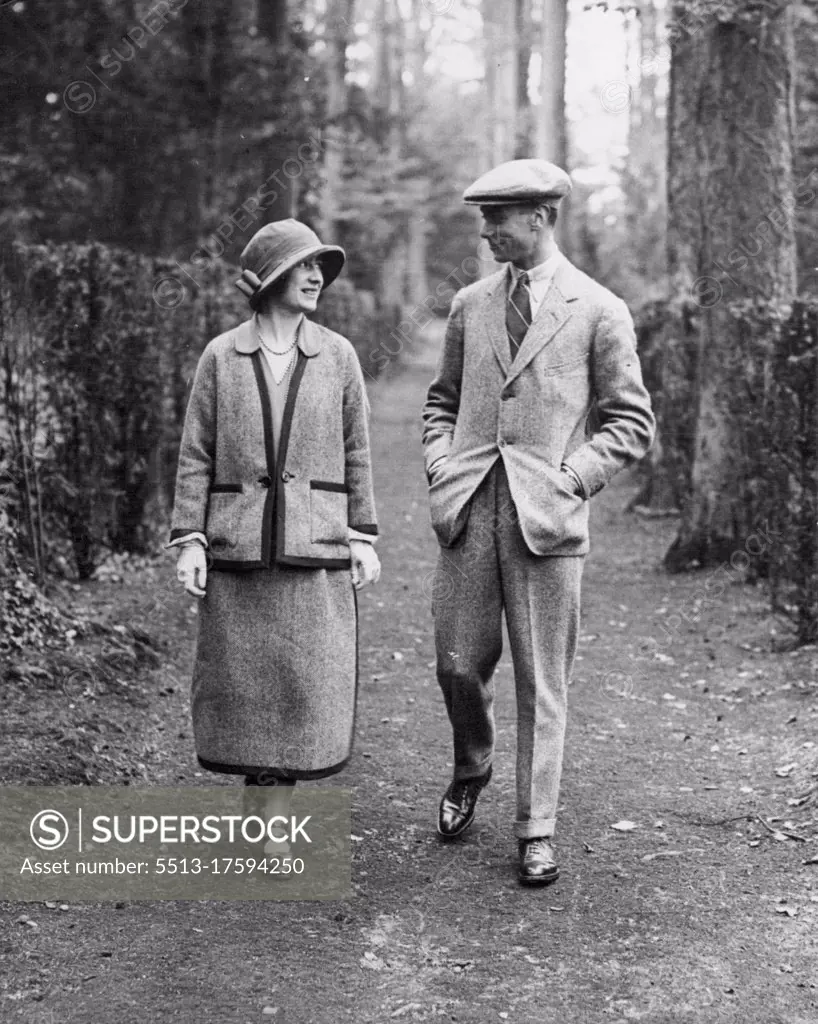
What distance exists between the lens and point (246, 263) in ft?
15.1

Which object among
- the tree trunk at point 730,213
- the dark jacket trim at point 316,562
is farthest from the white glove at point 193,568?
the tree trunk at point 730,213

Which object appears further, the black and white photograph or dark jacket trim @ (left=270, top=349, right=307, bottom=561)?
dark jacket trim @ (left=270, top=349, right=307, bottom=561)

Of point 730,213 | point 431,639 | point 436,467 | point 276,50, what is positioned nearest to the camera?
point 436,467

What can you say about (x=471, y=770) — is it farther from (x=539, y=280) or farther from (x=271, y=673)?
(x=539, y=280)

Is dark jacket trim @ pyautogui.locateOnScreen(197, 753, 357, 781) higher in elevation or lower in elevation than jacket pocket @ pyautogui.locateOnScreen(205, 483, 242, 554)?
lower

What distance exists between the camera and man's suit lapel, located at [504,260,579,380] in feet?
15.7

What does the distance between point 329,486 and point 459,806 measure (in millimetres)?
1434

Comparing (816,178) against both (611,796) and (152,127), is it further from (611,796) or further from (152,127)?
(611,796)

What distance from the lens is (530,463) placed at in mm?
4742

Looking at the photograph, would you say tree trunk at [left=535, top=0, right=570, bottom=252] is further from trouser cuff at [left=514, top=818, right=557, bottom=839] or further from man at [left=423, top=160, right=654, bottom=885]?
trouser cuff at [left=514, top=818, right=557, bottom=839]

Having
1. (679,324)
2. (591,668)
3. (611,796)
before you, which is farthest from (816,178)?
(611,796)

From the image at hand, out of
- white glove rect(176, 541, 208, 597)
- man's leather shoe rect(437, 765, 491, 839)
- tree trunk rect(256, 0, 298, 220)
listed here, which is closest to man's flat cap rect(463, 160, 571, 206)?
white glove rect(176, 541, 208, 597)

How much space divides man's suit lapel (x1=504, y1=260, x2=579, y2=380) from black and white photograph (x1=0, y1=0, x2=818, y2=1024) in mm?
12

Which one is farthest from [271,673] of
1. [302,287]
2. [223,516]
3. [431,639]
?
[431,639]
